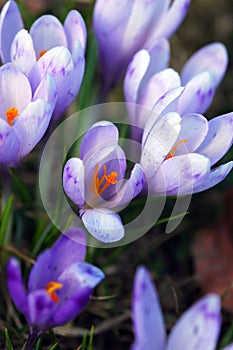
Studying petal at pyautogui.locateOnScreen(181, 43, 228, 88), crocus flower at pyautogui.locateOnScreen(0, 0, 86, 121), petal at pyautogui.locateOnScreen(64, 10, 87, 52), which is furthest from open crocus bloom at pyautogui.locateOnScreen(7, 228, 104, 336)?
petal at pyautogui.locateOnScreen(181, 43, 228, 88)

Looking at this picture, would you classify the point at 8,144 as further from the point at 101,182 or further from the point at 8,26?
the point at 8,26

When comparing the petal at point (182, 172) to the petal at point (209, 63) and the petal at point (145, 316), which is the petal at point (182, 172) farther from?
the petal at point (209, 63)

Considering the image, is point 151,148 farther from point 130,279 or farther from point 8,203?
point 130,279

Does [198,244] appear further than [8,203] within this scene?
Yes

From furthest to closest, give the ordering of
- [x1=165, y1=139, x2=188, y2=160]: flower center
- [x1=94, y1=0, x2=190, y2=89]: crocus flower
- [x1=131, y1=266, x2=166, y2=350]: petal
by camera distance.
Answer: [x1=94, y1=0, x2=190, y2=89]: crocus flower → [x1=165, y1=139, x2=188, y2=160]: flower center → [x1=131, y1=266, x2=166, y2=350]: petal

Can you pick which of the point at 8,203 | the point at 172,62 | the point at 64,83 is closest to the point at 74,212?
the point at 8,203

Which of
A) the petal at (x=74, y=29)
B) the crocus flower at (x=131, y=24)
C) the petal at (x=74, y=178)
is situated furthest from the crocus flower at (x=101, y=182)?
the crocus flower at (x=131, y=24)

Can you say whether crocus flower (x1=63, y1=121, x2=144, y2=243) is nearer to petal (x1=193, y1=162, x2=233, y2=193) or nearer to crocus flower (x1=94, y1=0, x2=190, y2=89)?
petal (x1=193, y1=162, x2=233, y2=193)
